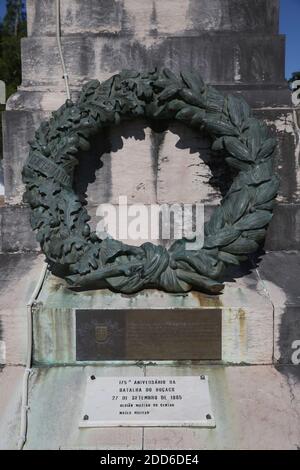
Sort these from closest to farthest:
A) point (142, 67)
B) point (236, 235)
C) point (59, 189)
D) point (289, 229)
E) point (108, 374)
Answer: point (108, 374) < point (236, 235) < point (59, 189) < point (289, 229) < point (142, 67)

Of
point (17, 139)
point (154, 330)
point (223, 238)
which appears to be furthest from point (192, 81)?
point (154, 330)

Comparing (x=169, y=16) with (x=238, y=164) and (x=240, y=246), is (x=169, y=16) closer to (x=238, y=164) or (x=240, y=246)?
(x=238, y=164)

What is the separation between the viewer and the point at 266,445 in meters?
2.47

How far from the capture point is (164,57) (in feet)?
12.8

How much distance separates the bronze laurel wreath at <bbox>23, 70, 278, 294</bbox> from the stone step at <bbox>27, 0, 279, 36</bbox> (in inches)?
33.8

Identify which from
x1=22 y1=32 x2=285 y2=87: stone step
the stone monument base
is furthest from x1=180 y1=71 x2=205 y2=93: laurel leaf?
the stone monument base

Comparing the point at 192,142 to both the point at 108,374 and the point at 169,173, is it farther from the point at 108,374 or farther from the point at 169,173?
the point at 108,374

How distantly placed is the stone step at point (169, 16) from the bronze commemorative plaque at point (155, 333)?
2.55 meters

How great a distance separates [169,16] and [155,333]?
2809 mm

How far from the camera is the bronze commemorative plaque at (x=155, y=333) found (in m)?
2.91

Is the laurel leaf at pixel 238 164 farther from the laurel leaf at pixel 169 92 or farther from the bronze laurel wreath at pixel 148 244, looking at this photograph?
the laurel leaf at pixel 169 92

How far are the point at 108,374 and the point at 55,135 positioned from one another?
177 cm
